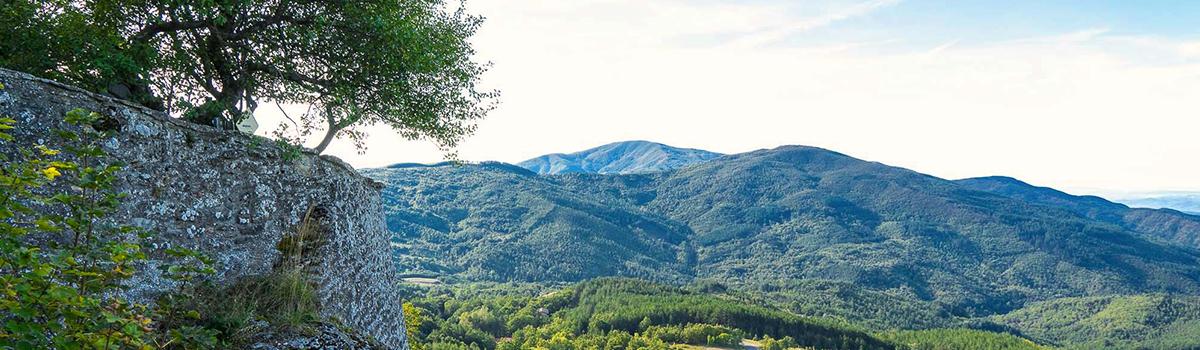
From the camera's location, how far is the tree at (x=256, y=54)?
35.7 feet

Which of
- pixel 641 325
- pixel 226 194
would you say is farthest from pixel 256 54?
pixel 641 325

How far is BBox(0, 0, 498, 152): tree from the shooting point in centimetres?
1088

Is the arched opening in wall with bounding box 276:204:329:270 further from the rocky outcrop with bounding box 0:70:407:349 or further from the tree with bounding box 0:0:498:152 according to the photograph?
the tree with bounding box 0:0:498:152

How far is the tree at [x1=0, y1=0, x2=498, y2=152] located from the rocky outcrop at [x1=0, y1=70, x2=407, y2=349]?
59.5 inches

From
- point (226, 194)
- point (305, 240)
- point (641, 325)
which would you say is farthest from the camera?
point (641, 325)

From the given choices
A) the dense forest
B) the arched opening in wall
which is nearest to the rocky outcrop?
the arched opening in wall

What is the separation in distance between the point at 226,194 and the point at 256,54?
3793 millimetres

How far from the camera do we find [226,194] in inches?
398

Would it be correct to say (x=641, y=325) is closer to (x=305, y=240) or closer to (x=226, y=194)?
(x=305, y=240)

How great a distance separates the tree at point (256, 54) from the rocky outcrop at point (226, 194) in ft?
4.96

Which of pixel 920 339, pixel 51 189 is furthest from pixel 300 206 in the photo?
pixel 920 339

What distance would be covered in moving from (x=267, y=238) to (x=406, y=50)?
4.69m

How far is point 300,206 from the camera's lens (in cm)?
1124

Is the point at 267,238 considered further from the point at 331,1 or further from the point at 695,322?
the point at 695,322
